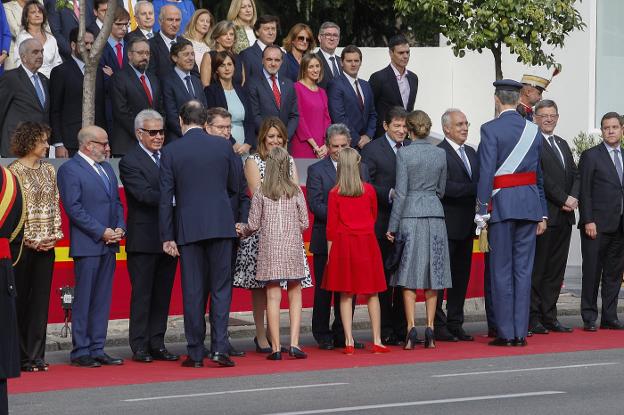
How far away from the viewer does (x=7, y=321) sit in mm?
10055

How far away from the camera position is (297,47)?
61.4 ft

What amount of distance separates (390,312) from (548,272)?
2.07m

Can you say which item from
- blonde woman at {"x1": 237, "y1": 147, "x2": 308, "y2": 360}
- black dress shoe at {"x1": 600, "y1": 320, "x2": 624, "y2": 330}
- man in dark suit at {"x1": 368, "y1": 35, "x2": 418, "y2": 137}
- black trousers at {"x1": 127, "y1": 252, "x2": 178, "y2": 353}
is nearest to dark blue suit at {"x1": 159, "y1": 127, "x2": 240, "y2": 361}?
blonde woman at {"x1": 237, "y1": 147, "x2": 308, "y2": 360}

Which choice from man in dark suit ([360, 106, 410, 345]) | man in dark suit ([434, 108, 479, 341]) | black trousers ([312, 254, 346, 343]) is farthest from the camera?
man in dark suit ([434, 108, 479, 341])

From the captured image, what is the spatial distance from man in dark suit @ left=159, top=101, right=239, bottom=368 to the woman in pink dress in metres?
3.66

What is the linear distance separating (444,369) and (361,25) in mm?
14825

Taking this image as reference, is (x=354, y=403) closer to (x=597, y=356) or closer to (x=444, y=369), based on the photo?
(x=444, y=369)

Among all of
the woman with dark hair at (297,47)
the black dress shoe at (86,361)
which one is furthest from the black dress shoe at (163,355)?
the woman with dark hair at (297,47)

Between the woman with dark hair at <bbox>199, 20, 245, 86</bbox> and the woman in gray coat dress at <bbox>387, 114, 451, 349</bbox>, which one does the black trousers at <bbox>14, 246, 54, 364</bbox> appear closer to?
the woman in gray coat dress at <bbox>387, 114, 451, 349</bbox>

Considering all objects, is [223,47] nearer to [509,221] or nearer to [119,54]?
[119,54]

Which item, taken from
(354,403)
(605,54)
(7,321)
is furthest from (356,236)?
(605,54)

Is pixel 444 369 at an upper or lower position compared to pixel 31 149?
lower

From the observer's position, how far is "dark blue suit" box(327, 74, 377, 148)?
18.1 metres

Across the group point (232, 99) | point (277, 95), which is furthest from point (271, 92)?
point (232, 99)
